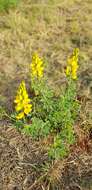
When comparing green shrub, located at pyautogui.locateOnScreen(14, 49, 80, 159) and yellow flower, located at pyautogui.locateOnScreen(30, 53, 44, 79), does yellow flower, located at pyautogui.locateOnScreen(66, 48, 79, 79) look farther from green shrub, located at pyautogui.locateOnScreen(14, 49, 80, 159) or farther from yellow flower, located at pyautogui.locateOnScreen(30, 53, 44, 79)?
yellow flower, located at pyautogui.locateOnScreen(30, 53, 44, 79)

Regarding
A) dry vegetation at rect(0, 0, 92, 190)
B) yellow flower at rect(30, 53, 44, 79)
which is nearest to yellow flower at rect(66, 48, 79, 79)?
yellow flower at rect(30, 53, 44, 79)

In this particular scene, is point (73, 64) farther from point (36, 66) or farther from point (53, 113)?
point (53, 113)

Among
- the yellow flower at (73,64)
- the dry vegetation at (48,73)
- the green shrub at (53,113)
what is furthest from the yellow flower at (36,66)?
the dry vegetation at (48,73)

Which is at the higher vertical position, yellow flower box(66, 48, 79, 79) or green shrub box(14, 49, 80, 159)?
yellow flower box(66, 48, 79, 79)

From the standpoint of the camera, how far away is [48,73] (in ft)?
13.8

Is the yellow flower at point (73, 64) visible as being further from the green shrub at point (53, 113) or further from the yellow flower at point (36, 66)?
the yellow flower at point (36, 66)

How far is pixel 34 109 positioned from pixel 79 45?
1.12m

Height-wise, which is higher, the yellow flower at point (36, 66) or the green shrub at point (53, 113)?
the yellow flower at point (36, 66)

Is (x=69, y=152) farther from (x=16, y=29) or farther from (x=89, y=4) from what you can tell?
(x=89, y=4)

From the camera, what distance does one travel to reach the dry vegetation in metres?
3.29

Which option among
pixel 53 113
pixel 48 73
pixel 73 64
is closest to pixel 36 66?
pixel 73 64

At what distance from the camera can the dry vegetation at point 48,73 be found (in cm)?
329

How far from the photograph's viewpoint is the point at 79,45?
4496 mm

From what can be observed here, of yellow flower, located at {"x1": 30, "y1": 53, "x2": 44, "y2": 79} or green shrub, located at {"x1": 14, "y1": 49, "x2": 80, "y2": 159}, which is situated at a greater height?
yellow flower, located at {"x1": 30, "y1": 53, "x2": 44, "y2": 79}
